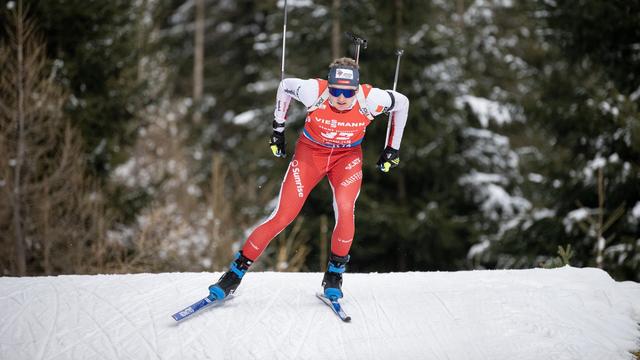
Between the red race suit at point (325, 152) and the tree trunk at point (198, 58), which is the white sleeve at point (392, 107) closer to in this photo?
the red race suit at point (325, 152)

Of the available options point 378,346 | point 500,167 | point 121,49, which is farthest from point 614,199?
point 121,49

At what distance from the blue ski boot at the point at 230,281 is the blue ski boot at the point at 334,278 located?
693 millimetres

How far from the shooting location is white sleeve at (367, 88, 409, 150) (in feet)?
15.3

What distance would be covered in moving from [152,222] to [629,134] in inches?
329

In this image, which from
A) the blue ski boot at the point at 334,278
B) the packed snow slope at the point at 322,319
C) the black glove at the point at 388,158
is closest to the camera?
the packed snow slope at the point at 322,319

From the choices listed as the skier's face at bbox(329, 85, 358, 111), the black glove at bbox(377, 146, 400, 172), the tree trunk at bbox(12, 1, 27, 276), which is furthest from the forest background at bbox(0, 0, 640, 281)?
the skier's face at bbox(329, 85, 358, 111)

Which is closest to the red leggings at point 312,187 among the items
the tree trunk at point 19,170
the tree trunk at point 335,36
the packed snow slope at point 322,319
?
the packed snow slope at point 322,319

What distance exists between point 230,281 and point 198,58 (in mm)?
18958

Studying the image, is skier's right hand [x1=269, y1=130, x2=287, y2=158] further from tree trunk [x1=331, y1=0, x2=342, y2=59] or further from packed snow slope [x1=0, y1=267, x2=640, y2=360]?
tree trunk [x1=331, y1=0, x2=342, y2=59]

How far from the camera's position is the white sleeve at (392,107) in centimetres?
466

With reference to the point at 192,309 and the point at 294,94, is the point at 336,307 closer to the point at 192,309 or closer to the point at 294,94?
the point at 192,309

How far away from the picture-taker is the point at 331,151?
476cm

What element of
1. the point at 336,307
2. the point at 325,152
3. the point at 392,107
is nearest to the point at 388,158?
the point at 392,107

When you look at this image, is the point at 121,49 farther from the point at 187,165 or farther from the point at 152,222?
the point at 187,165
